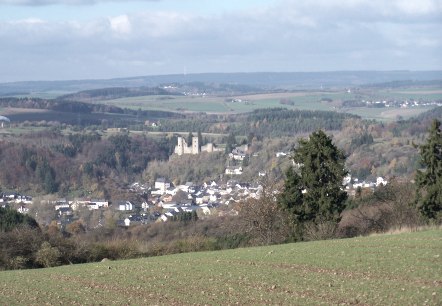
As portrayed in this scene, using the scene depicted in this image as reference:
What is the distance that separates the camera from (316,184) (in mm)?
35281

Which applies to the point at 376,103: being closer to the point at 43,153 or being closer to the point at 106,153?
the point at 106,153

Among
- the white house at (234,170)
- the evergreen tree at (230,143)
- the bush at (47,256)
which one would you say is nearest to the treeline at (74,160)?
the evergreen tree at (230,143)

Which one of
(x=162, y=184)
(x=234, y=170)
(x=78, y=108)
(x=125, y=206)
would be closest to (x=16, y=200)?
(x=125, y=206)

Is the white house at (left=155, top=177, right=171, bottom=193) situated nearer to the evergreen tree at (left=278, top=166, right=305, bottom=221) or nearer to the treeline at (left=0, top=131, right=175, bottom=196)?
the treeline at (left=0, top=131, right=175, bottom=196)

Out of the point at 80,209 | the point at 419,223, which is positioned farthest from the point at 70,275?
the point at 80,209

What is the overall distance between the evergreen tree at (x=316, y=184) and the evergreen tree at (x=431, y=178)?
123 inches

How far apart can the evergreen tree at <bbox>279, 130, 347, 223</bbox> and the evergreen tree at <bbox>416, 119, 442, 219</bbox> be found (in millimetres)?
3125

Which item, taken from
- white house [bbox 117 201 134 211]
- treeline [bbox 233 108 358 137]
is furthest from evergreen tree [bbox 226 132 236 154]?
white house [bbox 117 201 134 211]

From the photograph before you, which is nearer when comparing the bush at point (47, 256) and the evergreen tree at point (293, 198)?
the bush at point (47, 256)

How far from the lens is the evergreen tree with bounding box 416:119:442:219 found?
3259 centimetres

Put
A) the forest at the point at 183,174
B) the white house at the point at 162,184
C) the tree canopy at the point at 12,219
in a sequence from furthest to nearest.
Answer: the white house at the point at 162,184 < the tree canopy at the point at 12,219 < the forest at the point at 183,174

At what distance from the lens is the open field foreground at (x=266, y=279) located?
1648 cm

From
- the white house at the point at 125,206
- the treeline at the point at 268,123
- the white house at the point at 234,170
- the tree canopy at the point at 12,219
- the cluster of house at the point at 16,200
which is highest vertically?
the tree canopy at the point at 12,219

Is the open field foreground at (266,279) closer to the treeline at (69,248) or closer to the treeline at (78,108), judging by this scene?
the treeline at (69,248)
